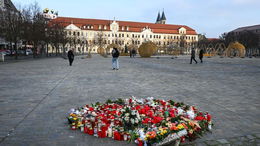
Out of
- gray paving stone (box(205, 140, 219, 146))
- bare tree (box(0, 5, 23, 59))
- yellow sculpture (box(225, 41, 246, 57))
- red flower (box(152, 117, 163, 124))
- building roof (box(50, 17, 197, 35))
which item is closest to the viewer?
gray paving stone (box(205, 140, 219, 146))

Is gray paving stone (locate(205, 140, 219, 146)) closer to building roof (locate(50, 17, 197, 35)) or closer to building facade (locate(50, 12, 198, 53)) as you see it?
building facade (locate(50, 12, 198, 53))

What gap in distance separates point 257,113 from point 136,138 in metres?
3.67

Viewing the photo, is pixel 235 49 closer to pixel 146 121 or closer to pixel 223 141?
pixel 223 141

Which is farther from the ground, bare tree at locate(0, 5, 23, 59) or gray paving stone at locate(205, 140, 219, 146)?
bare tree at locate(0, 5, 23, 59)

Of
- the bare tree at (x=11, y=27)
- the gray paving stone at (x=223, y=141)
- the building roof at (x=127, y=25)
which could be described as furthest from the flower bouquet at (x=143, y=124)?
the building roof at (x=127, y=25)

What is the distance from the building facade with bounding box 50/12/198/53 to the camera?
108519 mm

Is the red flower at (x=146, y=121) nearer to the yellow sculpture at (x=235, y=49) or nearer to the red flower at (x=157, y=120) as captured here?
the red flower at (x=157, y=120)

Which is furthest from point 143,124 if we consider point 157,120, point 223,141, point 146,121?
point 223,141

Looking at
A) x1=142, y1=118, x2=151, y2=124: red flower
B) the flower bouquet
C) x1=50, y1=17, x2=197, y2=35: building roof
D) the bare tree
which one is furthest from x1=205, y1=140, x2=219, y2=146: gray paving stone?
x1=50, y1=17, x2=197, y2=35: building roof

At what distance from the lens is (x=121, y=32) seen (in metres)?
119

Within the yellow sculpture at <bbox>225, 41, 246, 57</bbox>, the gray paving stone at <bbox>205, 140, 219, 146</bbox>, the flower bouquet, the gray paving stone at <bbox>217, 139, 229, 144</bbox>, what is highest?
the yellow sculpture at <bbox>225, 41, 246, 57</bbox>

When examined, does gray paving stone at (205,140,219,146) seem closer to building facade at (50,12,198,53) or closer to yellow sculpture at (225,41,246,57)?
yellow sculpture at (225,41,246,57)

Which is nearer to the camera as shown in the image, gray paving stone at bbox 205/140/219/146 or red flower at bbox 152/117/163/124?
gray paving stone at bbox 205/140/219/146

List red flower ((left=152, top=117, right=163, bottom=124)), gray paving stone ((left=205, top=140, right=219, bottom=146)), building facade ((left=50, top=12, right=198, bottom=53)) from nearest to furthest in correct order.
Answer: gray paving stone ((left=205, top=140, right=219, bottom=146))
red flower ((left=152, top=117, right=163, bottom=124))
building facade ((left=50, top=12, right=198, bottom=53))
